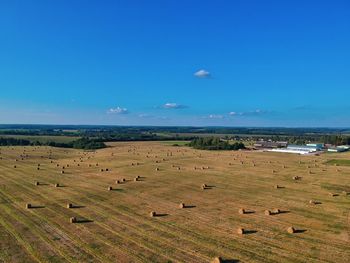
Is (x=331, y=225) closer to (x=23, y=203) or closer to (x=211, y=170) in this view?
(x=23, y=203)

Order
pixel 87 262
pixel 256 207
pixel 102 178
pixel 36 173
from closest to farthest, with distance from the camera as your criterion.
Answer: pixel 87 262 → pixel 256 207 → pixel 102 178 → pixel 36 173

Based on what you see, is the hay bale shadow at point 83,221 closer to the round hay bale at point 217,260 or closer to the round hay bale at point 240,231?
the round hay bale at point 240,231

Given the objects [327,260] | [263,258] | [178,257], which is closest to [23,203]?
[178,257]

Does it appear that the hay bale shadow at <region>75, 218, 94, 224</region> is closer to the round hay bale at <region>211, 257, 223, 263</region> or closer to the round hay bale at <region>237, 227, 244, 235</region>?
the round hay bale at <region>237, 227, 244, 235</region>

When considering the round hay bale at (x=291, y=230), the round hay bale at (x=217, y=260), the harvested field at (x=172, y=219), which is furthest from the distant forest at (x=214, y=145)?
the round hay bale at (x=217, y=260)

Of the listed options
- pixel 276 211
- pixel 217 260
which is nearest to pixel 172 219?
pixel 276 211

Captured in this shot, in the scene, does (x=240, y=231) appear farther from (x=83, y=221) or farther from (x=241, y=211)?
(x=83, y=221)

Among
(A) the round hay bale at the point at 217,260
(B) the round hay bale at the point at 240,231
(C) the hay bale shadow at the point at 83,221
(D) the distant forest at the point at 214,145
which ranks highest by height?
(D) the distant forest at the point at 214,145

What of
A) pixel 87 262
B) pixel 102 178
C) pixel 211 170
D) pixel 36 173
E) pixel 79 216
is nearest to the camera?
pixel 87 262

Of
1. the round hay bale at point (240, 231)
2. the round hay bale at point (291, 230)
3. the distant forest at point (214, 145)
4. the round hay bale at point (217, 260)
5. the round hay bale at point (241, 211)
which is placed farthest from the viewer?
the distant forest at point (214, 145)
